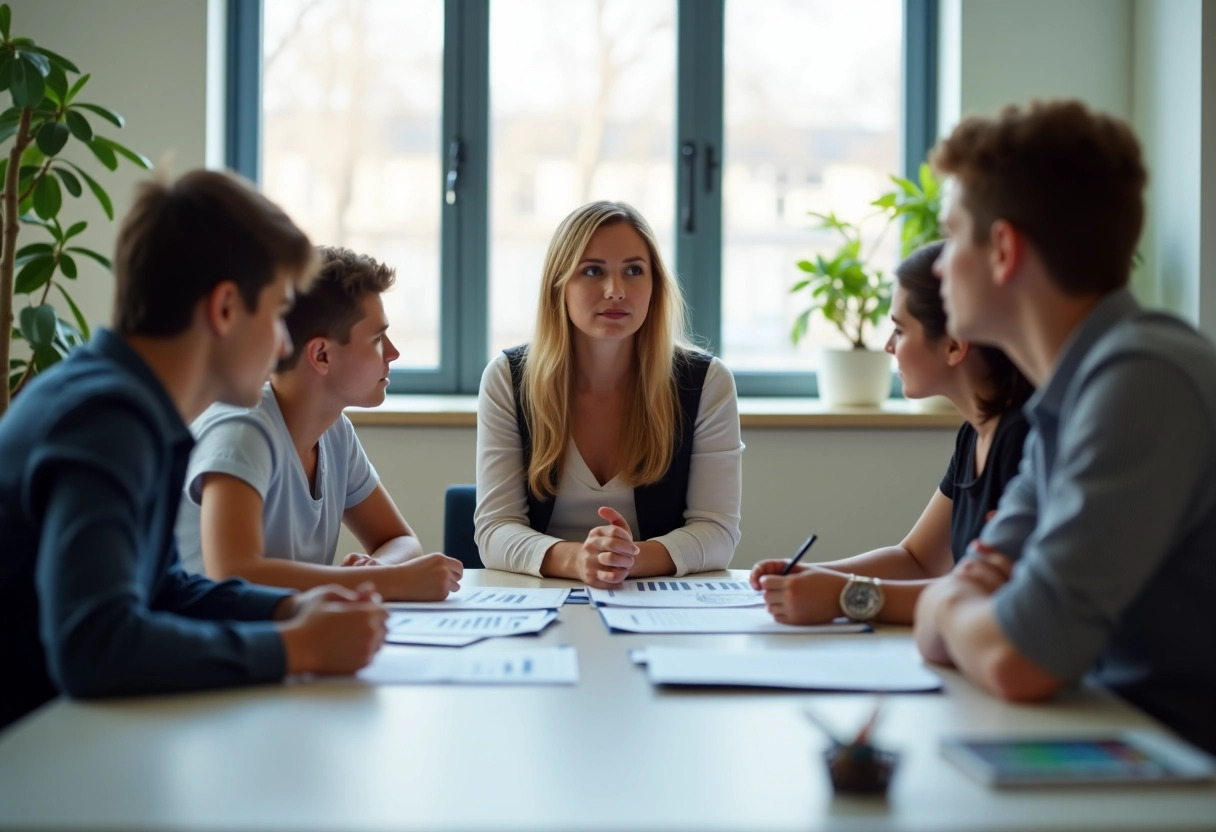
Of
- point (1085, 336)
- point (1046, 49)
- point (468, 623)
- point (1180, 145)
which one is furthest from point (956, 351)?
point (1046, 49)

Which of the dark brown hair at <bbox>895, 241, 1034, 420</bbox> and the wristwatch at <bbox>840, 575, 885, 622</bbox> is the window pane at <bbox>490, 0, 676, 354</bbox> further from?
the wristwatch at <bbox>840, 575, 885, 622</bbox>

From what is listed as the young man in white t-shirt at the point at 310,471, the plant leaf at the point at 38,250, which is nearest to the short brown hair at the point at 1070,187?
the young man in white t-shirt at the point at 310,471

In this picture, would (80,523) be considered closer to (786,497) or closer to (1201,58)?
(786,497)

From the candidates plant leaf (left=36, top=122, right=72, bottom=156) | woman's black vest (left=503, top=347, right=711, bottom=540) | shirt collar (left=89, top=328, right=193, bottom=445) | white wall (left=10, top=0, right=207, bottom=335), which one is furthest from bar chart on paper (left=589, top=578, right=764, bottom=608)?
white wall (left=10, top=0, right=207, bottom=335)

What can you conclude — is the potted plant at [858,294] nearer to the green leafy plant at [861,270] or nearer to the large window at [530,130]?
the green leafy plant at [861,270]

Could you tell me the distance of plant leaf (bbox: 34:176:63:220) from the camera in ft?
8.99

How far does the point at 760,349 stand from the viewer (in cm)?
390

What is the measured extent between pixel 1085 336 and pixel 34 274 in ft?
7.88

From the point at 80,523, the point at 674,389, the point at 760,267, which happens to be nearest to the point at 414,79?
the point at 760,267

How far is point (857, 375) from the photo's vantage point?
3.53 metres

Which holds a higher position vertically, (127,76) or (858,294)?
A: (127,76)

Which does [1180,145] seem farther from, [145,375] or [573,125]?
[145,375]

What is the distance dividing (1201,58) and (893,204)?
2.87 feet

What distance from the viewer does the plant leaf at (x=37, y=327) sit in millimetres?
2613
